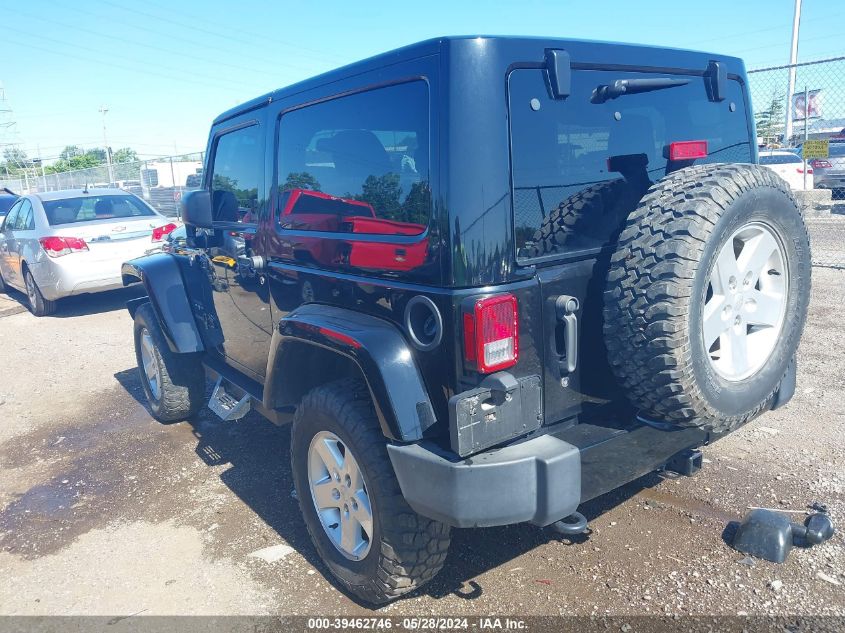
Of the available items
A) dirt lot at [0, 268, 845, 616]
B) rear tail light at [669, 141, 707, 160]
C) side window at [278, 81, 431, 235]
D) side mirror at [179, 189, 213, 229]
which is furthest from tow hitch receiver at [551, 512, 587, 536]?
side mirror at [179, 189, 213, 229]

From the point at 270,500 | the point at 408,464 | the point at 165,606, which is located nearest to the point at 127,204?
the point at 270,500

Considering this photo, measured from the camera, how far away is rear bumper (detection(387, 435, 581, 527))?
2230mm

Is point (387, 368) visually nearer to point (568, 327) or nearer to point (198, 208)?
point (568, 327)

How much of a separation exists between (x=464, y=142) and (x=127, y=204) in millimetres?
8335

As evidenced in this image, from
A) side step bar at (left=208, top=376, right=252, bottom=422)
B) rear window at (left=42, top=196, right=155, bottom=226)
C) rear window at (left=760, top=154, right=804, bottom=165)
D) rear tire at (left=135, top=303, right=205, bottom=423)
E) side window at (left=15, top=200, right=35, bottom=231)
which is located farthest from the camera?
rear window at (left=760, top=154, right=804, bottom=165)

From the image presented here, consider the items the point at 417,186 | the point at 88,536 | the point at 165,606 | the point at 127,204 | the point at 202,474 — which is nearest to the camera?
the point at 417,186

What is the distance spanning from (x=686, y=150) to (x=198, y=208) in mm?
2591

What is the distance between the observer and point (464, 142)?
2.22m

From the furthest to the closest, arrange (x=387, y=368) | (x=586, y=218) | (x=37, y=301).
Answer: (x=37, y=301) → (x=586, y=218) → (x=387, y=368)

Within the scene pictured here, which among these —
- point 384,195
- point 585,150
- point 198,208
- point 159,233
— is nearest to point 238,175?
point 198,208

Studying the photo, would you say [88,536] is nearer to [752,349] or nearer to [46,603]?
[46,603]

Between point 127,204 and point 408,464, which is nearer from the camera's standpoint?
point 408,464

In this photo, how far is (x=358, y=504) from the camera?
2.71 m

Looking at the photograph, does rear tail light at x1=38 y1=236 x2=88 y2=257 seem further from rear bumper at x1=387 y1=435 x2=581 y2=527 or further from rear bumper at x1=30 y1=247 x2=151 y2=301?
rear bumper at x1=387 y1=435 x2=581 y2=527
